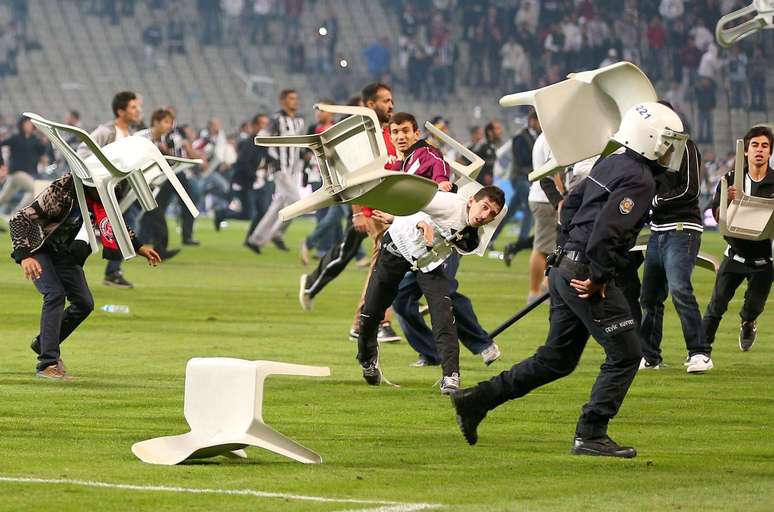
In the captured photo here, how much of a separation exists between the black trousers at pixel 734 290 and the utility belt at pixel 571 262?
5.40 meters

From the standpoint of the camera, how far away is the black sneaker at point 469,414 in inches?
372

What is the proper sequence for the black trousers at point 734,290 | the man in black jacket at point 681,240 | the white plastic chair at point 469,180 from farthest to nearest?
the black trousers at point 734,290 < the man in black jacket at point 681,240 < the white plastic chair at point 469,180

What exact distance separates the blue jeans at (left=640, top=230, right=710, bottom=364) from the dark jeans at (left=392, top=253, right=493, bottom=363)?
4.63 ft

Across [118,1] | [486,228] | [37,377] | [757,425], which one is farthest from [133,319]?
[118,1]

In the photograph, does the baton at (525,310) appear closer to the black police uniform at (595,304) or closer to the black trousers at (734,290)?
the black police uniform at (595,304)

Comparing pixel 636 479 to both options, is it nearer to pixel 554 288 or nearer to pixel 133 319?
pixel 554 288

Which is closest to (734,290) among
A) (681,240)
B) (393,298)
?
(681,240)

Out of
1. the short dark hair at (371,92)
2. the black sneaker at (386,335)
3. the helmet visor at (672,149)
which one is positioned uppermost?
the helmet visor at (672,149)

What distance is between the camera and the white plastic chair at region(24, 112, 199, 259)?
11492 millimetres

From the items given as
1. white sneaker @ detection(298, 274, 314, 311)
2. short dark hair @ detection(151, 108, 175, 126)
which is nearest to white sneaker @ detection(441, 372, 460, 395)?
white sneaker @ detection(298, 274, 314, 311)

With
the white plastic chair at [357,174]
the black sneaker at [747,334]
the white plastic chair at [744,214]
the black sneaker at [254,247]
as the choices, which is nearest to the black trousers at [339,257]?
the black sneaker at [747,334]

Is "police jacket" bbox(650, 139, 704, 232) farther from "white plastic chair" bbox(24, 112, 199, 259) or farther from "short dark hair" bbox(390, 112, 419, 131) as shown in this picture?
"white plastic chair" bbox(24, 112, 199, 259)

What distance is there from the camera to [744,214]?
14336 millimetres

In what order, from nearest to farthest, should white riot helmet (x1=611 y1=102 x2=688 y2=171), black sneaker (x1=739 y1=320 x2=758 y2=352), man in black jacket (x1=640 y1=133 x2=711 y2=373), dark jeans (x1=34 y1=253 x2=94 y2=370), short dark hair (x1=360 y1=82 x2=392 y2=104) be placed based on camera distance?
white riot helmet (x1=611 y1=102 x2=688 y2=171)
dark jeans (x1=34 y1=253 x2=94 y2=370)
man in black jacket (x1=640 y1=133 x2=711 y2=373)
short dark hair (x1=360 y1=82 x2=392 y2=104)
black sneaker (x1=739 y1=320 x2=758 y2=352)
